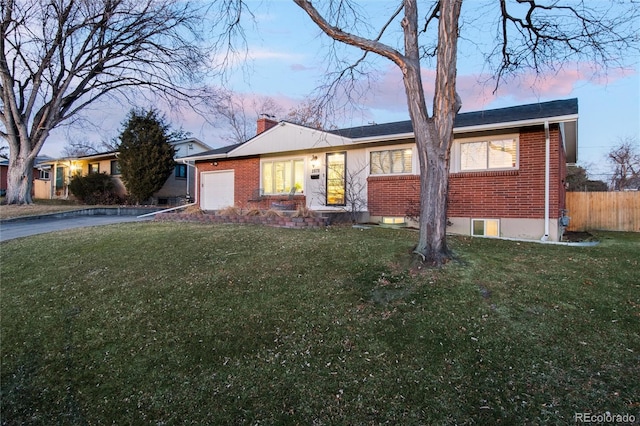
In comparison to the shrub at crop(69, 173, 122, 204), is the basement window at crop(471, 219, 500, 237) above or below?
below

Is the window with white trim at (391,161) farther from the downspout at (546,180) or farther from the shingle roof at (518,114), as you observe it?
the downspout at (546,180)

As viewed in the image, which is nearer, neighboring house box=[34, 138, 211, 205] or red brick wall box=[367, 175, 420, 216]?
red brick wall box=[367, 175, 420, 216]

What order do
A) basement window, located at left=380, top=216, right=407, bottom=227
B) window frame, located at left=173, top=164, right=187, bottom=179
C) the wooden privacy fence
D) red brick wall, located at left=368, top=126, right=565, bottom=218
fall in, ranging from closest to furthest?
red brick wall, located at left=368, top=126, right=565, bottom=218, basement window, located at left=380, top=216, right=407, bottom=227, the wooden privacy fence, window frame, located at left=173, top=164, right=187, bottom=179

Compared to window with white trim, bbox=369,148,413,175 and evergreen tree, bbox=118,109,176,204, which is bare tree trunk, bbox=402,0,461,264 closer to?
window with white trim, bbox=369,148,413,175

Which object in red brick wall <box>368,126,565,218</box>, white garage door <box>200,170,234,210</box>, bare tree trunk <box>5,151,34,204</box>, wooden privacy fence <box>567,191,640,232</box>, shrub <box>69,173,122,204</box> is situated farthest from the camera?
shrub <box>69,173,122,204</box>

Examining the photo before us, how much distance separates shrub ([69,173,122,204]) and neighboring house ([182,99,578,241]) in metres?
9.41

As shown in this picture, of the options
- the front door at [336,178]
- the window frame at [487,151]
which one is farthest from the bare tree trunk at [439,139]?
the front door at [336,178]

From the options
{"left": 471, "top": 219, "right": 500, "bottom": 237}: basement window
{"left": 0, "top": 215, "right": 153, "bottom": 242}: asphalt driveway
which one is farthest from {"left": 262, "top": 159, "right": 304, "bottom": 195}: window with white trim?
{"left": 471, "top": 219, "right": 500, "bottom": 237}: basement window

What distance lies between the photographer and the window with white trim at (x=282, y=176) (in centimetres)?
1377

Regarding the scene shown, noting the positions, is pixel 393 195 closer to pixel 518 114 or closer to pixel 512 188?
pixel 512 188

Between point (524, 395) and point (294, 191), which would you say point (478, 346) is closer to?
point (524, 395)

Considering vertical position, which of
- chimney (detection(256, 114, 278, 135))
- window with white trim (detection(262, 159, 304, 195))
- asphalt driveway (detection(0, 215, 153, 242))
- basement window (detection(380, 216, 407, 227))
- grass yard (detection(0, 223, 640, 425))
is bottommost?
grass yard (detection(0, 223, 640, 425))

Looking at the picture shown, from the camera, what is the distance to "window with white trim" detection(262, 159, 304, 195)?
45.2 ft

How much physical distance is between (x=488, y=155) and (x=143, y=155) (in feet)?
57.7
